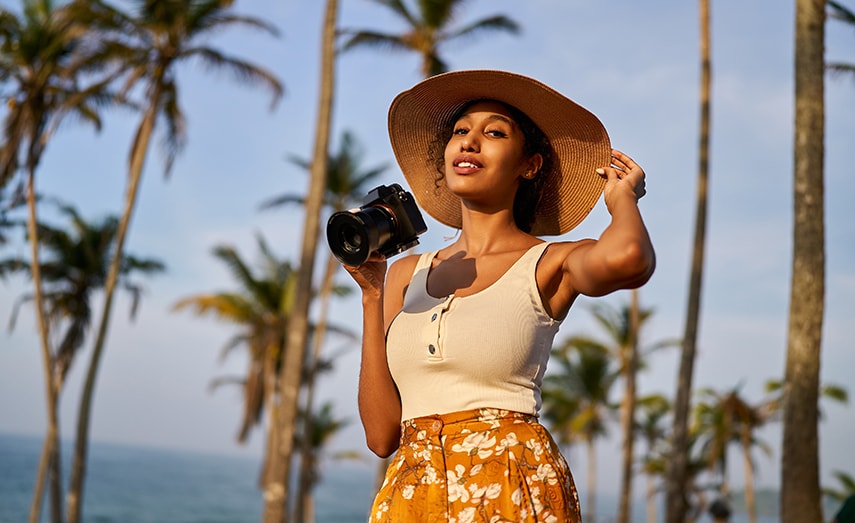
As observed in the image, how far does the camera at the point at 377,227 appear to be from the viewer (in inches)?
83.4

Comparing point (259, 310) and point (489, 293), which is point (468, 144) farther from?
point (259, 310)

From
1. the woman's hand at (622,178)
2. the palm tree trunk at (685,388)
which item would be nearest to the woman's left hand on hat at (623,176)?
the woman's hand at (622,178)

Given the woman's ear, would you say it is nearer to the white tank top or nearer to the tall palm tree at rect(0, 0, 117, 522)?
the white tank top

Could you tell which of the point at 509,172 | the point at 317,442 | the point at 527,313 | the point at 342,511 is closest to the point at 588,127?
the point at 509,172

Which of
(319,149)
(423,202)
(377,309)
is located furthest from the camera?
(319,149)

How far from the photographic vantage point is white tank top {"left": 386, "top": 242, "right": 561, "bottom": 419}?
208 cm

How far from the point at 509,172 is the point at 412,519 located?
92cm

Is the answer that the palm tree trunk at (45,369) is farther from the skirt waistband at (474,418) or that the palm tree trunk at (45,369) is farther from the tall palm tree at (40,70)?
the skirt waistband at (474,418)

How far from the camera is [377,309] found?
2248 mm

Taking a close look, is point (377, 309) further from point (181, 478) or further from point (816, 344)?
point (181, 478)

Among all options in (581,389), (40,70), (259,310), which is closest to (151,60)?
(40,70)

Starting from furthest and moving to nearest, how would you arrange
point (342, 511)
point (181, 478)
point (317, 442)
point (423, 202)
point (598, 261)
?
1. point (181, 478)
2. point (342, 511)
3. point (317, 442)
4. point (423, 202)
5. point (598, 261)

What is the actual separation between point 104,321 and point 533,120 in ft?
51.4

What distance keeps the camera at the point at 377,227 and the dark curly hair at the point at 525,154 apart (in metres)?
0.41
